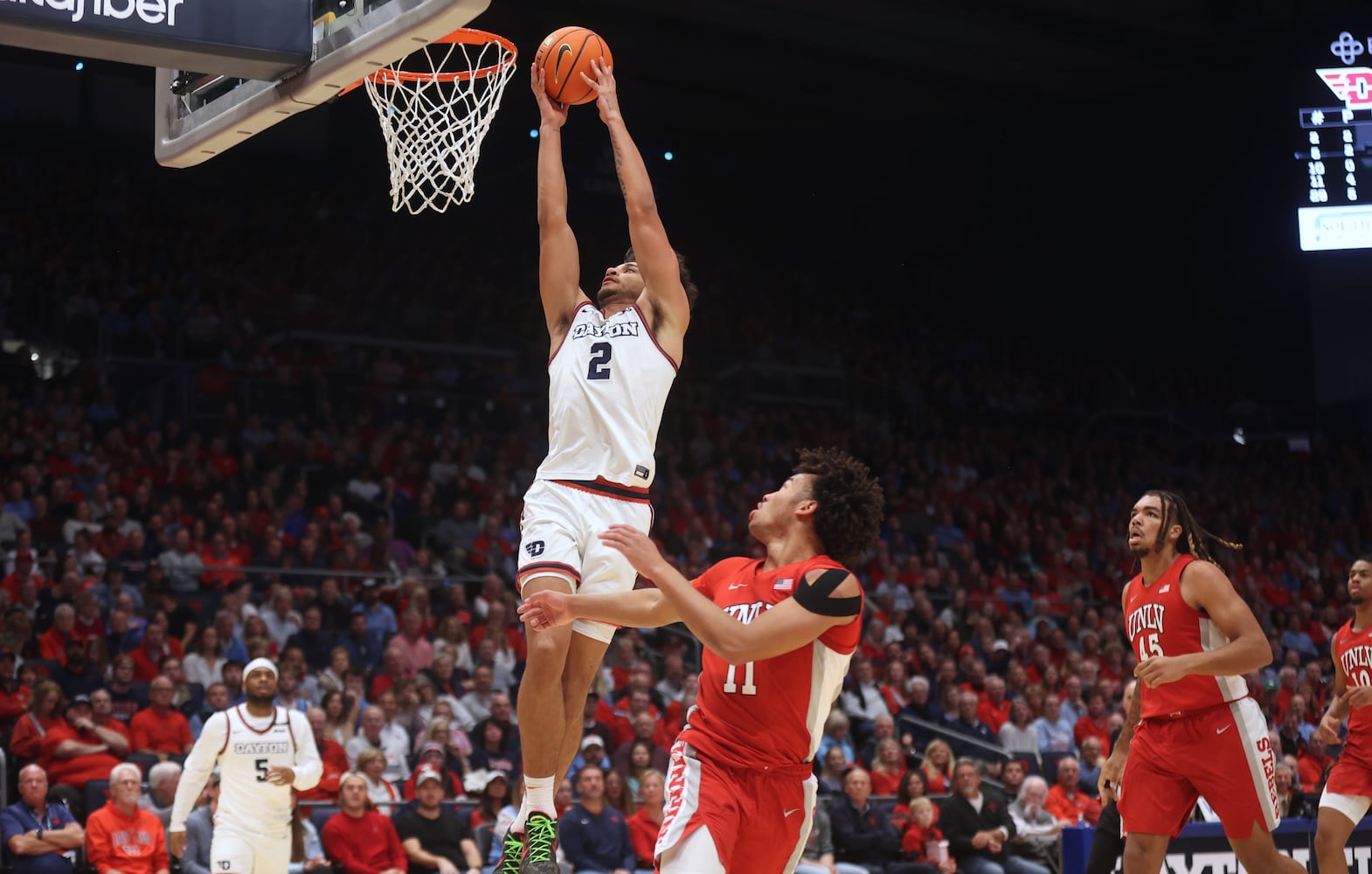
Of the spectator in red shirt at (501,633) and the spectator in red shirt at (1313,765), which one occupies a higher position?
the spectator in red shirt at (501,633)

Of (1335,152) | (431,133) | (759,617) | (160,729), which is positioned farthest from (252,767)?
(1335,152)

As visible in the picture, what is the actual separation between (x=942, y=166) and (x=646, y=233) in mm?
21051

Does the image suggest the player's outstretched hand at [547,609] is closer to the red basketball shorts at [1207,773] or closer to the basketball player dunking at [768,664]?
the basketball player dunking at [768,664]

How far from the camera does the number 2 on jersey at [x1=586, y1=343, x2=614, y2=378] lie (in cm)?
569

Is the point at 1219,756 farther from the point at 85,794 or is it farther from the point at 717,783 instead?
the point at 85,794

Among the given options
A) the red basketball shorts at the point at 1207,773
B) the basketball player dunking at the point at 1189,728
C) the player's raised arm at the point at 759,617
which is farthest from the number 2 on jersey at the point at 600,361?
the red basketball shorts at the point at 1207,773

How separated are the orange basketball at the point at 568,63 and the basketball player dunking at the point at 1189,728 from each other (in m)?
3.19

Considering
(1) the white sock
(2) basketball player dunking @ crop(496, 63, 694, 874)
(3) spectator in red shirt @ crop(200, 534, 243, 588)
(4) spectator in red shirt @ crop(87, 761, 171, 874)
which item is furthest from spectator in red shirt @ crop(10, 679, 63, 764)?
(1) the white sock

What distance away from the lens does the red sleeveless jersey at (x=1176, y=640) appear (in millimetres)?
6652

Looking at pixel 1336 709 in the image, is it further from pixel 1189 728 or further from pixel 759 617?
pixel 759 617

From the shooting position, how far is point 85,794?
1058cm

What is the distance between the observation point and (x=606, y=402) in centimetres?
568

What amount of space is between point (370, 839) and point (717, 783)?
6648 mm

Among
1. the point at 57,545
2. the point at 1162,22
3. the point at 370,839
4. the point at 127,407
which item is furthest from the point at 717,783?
the point at 1162,22
